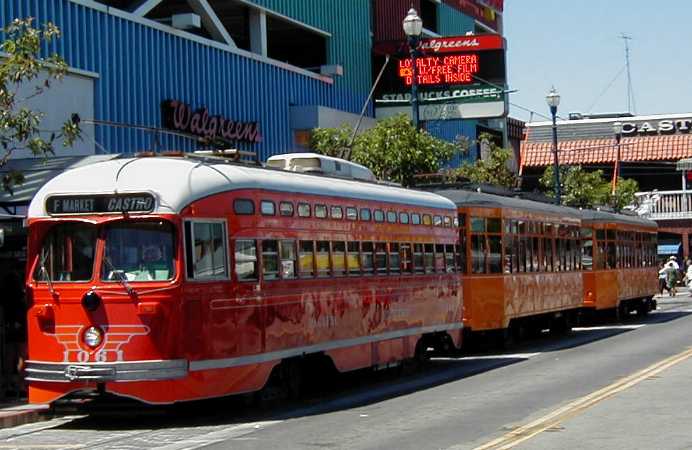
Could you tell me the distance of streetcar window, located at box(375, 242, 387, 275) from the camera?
19692mm

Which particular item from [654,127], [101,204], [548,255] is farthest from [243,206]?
[654,127]

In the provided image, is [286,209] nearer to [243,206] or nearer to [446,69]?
[243,206]

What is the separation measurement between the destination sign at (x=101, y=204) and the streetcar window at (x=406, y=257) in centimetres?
652

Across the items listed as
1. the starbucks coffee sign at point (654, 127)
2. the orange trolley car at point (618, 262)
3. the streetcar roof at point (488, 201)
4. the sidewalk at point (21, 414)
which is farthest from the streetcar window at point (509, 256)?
the starbucks coffee sign at point (654, 127)

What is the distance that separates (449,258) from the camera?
23047 millimetres

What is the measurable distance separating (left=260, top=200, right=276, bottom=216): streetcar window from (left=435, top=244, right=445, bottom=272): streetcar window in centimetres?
631

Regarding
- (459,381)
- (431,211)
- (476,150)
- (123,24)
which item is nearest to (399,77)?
(476,150)

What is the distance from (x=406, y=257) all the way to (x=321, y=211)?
11.1 feet

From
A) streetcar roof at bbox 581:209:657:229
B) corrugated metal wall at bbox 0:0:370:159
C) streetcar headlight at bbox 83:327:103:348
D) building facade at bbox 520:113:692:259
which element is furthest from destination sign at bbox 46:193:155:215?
building facade at bbox 520:113:692:259

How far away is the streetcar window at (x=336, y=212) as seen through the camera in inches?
715

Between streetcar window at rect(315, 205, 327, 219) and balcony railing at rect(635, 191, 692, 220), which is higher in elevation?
balcony railing at rect(635, 191, 692, 220)

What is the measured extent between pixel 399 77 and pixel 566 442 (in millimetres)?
32859

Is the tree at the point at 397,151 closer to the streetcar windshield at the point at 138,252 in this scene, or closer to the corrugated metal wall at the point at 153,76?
the corrugated metal wall at the point at 153,76

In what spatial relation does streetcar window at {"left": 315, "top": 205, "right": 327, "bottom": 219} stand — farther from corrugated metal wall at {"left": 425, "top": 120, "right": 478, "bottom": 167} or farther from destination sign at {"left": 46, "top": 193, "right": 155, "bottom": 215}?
corrugated metal wall at {"left": 425, "top": 120, "right": 478, "bottom": 167}
